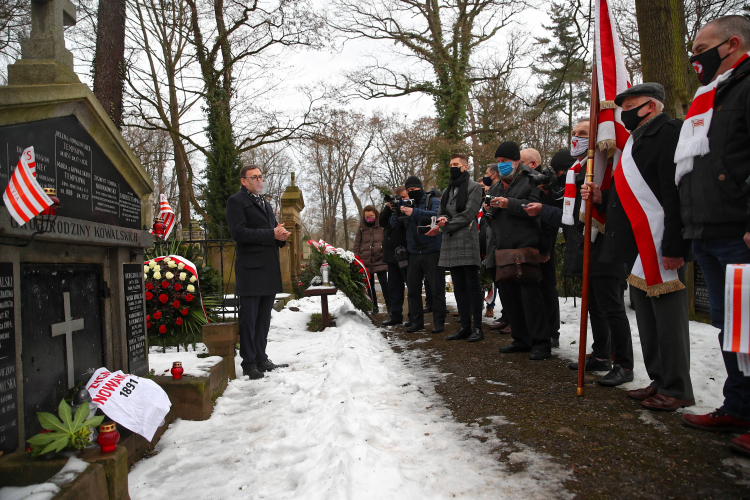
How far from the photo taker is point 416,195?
6918mm

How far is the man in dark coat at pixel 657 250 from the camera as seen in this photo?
2.93 m

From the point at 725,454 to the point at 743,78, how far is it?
186 cm

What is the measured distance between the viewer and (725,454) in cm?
230

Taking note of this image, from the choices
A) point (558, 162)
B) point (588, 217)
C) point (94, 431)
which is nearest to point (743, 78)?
point (588, 217)

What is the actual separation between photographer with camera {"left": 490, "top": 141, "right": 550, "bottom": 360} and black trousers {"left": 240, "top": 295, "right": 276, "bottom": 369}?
2.26 metres

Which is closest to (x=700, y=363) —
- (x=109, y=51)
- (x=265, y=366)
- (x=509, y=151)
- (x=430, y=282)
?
(x=509, y=151)

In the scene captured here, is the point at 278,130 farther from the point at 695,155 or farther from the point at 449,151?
the point at 695,155

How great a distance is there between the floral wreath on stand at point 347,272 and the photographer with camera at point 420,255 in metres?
1.27

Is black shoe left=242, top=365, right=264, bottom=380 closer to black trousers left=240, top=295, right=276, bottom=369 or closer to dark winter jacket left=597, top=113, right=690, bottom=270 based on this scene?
black trousers left=240, top=295, right=276, bottom=369

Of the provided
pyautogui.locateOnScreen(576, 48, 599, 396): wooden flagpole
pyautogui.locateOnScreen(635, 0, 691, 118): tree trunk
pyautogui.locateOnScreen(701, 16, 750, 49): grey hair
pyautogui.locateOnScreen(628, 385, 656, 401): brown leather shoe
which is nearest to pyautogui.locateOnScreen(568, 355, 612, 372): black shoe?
pyautogui.locateOnScreen(576, 48, 599, 396): wooden flagpole

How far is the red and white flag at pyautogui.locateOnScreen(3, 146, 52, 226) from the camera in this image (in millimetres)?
2008

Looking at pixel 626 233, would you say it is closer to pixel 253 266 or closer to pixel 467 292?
pixel 467 292

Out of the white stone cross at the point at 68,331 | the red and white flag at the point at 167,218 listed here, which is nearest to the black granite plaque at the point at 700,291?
the white stone cross at the point at 68,331

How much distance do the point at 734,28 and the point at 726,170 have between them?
77 centimetres
